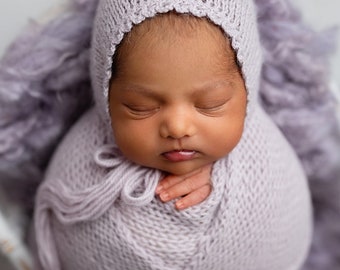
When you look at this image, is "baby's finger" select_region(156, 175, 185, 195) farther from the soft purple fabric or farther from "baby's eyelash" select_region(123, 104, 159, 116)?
the soft purple fabric

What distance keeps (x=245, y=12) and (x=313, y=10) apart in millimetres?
378

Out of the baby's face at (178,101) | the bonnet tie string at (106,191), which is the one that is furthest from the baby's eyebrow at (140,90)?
the bonnet tie string at (106,191)

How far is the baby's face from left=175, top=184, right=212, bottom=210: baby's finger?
0.03m

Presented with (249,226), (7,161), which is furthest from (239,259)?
(7,161)

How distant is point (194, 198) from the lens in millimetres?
Answer: 765

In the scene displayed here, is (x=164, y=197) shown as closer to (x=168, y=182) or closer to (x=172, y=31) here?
(x=168, y=182)

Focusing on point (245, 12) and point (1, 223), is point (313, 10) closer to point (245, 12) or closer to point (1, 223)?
point (245, 12)

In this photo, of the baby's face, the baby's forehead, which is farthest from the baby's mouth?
the baby's forehead

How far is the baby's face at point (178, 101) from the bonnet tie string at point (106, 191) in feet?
0.08

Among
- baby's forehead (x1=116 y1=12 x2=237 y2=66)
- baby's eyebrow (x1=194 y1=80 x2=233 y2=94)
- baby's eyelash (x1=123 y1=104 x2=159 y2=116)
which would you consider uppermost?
baby's forehead (x1=116 y1=12 x2=237 y2=66)

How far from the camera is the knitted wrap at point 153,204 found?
2.46ft

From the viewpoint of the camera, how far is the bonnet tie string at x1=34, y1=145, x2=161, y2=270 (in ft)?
2.50

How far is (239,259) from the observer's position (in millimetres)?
805

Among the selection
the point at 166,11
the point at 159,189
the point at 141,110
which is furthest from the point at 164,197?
the point at 166,11
